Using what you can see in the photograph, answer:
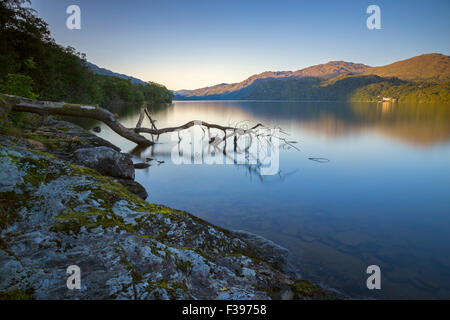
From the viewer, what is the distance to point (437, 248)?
22.9ft

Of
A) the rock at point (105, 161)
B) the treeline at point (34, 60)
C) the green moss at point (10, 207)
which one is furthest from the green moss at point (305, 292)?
the treeline at point (34, 60)

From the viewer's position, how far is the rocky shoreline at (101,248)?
7.75 ft

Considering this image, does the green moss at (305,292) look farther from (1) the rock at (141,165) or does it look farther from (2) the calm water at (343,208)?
(1) the rock at (141,165)

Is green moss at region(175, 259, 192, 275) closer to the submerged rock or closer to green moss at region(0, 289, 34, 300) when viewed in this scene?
green moss at region(0, 289, 34, 300)

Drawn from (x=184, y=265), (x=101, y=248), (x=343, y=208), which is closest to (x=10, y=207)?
(x=101, y=248)

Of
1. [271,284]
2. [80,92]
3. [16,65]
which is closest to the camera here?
[271,284]

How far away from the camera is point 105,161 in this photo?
937cm

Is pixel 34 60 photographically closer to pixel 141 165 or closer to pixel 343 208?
pixel 141 165

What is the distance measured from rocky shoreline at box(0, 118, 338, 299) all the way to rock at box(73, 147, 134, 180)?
4952mm

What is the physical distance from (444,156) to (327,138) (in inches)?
391

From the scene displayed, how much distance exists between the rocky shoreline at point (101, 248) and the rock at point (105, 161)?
4952mm

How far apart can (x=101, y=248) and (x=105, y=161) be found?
7.45 metres
